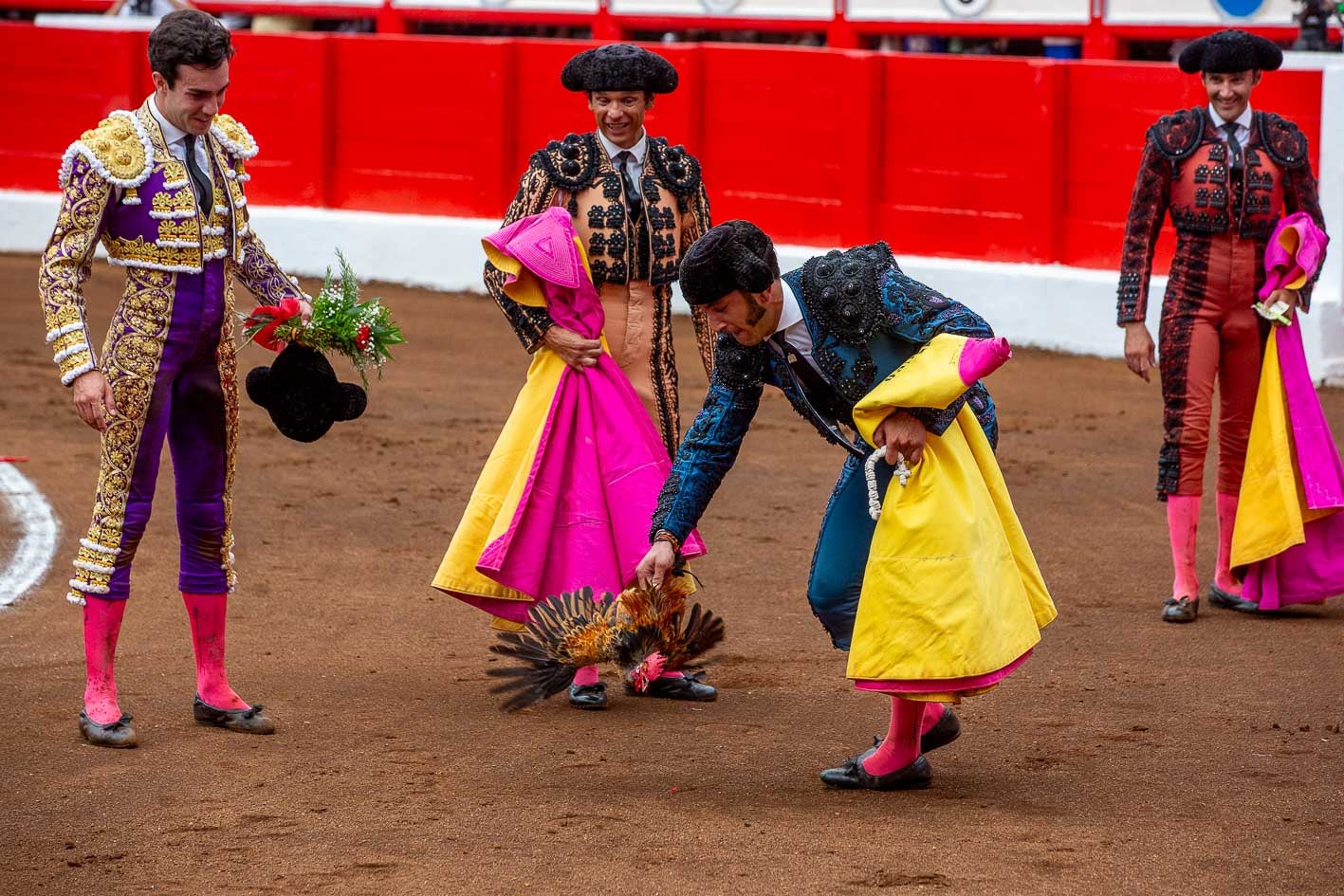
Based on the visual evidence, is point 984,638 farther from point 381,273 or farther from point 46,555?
point 381,273

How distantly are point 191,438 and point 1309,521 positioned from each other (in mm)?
3414

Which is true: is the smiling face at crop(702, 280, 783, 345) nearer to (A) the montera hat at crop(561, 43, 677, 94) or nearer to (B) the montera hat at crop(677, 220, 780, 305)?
(B) the montera hat at crop(677, 220, 780, 305)

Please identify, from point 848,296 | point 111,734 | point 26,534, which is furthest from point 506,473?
point 26,534

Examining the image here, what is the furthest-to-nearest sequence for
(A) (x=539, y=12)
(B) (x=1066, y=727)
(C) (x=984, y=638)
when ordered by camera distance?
(A) (x=539, y=12) → (B) (x=1066, y=727) → (C) (x=984, y=638)

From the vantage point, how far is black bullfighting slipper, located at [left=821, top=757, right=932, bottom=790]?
4.48 m

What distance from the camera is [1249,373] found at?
20.9ft

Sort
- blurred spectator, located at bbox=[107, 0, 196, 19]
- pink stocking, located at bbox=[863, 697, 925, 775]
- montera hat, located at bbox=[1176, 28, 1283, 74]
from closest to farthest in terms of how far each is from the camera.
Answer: pink stocking, located at bbox=[863, 697, 925, 775] → montera hat, located at bbox=[1176, 28, 1283, 74] → blurred spectator, located at bbox=[107, 0, 196, 19]

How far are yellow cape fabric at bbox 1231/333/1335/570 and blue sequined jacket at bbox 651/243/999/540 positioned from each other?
217 cm

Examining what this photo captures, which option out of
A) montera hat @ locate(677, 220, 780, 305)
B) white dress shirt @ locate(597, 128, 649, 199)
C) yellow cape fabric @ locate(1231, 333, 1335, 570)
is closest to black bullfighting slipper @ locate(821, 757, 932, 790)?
montera hat @ locate(677, 220, 780, 305)

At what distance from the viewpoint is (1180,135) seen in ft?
20.7

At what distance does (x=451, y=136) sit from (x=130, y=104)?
2798 millimetres

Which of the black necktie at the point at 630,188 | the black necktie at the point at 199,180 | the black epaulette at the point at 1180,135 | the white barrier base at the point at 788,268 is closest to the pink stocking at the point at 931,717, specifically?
the black necktie at the point at 630,188

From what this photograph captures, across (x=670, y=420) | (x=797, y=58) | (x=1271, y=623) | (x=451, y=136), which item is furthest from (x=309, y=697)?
(x=451, y=136)

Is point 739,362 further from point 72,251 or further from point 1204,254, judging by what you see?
point 1204,254
